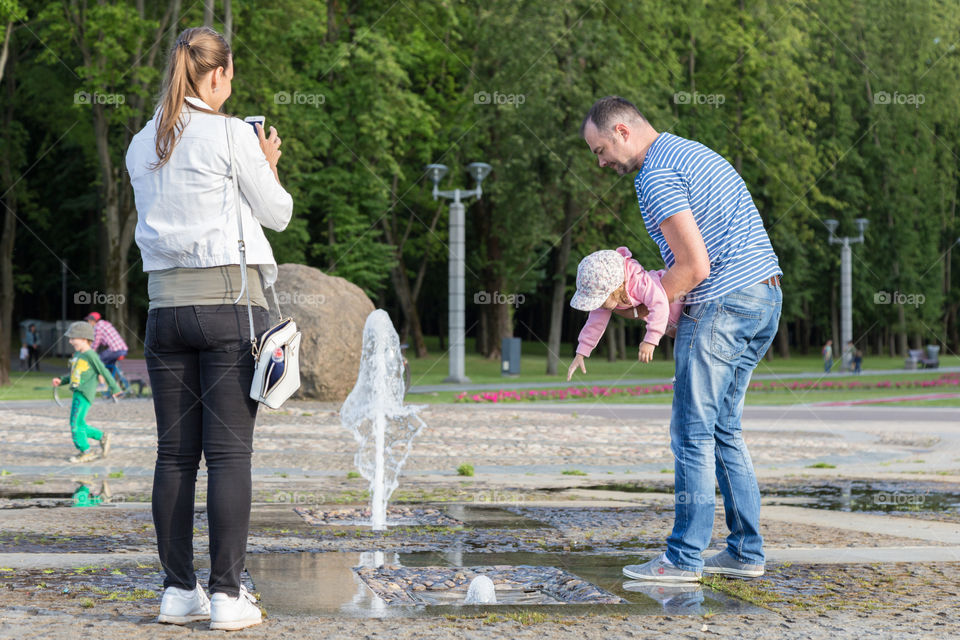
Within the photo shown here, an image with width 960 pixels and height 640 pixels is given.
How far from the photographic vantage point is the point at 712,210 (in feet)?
16.2

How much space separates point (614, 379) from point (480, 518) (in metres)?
24.2

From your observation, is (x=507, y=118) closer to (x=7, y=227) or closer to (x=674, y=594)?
(x=7, y=227)

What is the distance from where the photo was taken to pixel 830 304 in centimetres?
5425

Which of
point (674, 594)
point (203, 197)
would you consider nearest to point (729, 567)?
point (674, 594)

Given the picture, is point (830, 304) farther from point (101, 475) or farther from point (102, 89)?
point (101, 475)

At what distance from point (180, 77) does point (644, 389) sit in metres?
21.5

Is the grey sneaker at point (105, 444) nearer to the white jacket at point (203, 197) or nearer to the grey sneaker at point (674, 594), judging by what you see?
the white jacket at point (203, 197)

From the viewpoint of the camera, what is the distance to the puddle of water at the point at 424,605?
165 inches

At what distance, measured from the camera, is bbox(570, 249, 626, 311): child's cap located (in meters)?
4.68

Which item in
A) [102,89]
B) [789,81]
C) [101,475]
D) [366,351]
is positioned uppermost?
[789,81]

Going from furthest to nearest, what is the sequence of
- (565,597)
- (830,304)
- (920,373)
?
(830,304), (920,373), (565,597)

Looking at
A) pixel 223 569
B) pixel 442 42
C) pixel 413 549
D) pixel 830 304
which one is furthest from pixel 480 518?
pixel 830 304

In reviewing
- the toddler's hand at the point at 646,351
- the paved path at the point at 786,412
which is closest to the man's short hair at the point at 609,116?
the toddler's hand at the point at 646,351

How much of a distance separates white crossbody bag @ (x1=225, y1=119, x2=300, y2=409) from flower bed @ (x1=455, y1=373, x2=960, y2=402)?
1682 cm
